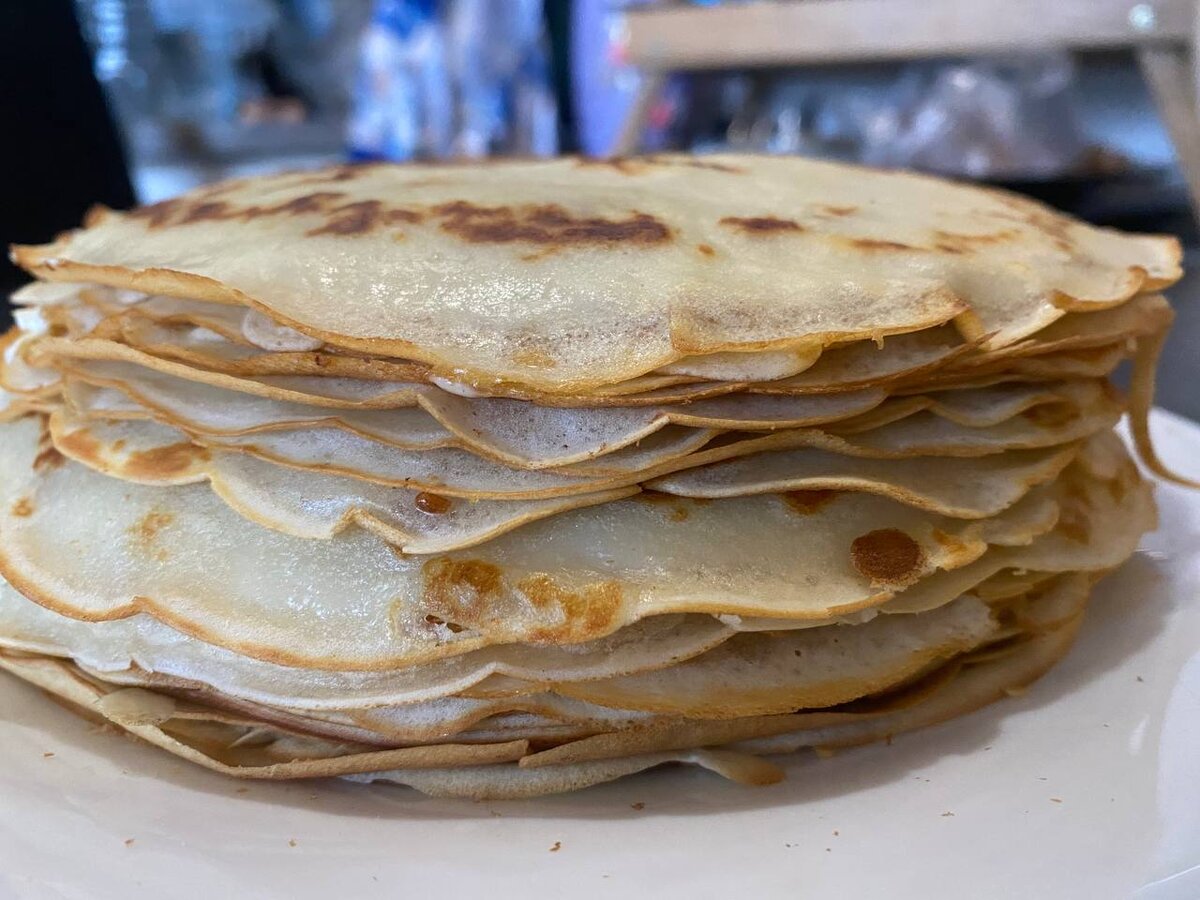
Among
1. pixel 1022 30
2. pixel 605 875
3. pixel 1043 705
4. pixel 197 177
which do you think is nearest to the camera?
pixel 605 875

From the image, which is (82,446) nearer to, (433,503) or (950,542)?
(433,503)

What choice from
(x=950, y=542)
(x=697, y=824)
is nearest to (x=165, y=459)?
(x=697, y=824)

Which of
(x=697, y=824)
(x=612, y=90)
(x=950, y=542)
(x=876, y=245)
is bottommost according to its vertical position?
(x=612, y=90)

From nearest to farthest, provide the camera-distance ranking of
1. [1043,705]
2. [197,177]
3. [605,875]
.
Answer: [605,875] < [1043,705] < [197,177]

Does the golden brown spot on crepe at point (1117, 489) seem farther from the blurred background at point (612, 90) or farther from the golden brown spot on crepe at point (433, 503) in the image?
the blurred background at point (612, 90)

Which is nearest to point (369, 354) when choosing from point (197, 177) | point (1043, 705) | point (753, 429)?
point (753, 429)

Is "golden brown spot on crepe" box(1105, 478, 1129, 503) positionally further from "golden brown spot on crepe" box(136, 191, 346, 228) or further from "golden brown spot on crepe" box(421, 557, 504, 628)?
"golden brown spot on crepe" box(136, 191, 346, 228)

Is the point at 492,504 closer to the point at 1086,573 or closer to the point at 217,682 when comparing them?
the point at 217,682
